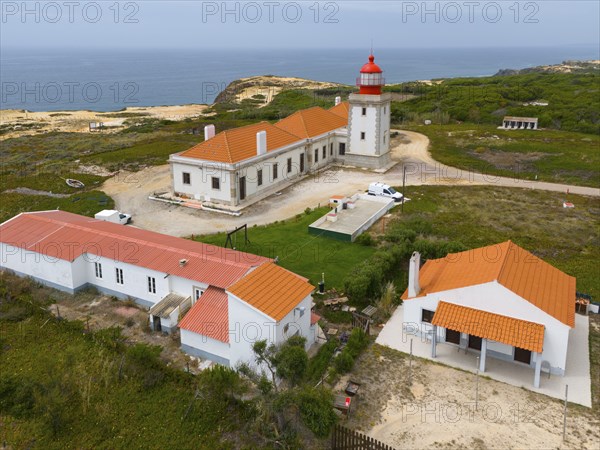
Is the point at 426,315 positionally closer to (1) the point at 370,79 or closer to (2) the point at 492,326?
(2) the point at 492,326

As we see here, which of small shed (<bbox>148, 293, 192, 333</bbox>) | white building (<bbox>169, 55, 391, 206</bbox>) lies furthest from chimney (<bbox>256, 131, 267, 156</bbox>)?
small shed (<bbox>148, 293, 192, 333</bbox>)

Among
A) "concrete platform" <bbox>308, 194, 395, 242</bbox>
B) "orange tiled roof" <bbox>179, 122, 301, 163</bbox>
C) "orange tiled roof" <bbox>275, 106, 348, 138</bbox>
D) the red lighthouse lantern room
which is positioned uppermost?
the red lighthouse lantern room

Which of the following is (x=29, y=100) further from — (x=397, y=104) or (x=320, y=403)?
(x=320, y=403)

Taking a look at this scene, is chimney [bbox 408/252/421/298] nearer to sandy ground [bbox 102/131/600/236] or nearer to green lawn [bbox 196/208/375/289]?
green lawn [bbox 196/208/375/289]

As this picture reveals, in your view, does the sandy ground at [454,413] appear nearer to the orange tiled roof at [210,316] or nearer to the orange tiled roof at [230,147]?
the orange tiled roof at [210,316]

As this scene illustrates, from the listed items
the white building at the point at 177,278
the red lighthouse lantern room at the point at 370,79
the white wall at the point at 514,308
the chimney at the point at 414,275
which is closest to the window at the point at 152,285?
the white building at the point at 177,278

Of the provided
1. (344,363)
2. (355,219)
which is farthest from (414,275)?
(355,219)
